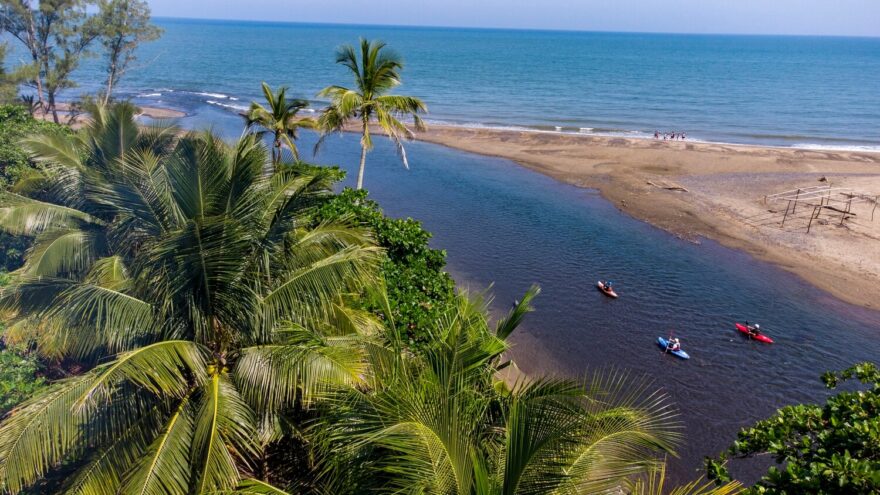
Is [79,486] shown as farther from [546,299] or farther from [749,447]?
[546,299]

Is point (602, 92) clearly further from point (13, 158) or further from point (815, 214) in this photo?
point (13, 158)

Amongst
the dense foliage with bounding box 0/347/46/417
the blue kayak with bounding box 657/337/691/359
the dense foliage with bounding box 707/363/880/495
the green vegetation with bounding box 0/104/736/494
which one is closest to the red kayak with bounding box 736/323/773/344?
the blue kayak with bounding box 657/337/691/359

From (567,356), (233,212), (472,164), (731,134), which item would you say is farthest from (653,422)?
(731,134)

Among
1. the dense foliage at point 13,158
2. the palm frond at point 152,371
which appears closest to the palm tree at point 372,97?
the dense foliage at point 13,158

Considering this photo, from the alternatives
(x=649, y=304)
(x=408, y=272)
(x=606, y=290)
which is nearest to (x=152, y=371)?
(x=408, y=272)

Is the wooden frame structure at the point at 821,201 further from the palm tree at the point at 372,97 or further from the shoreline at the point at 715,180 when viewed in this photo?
the palm tree at the point at 372,97

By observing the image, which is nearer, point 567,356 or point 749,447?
point 749,447

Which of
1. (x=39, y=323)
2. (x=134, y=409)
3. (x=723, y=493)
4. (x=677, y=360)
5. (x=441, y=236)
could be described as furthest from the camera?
(x=441, y=236)
